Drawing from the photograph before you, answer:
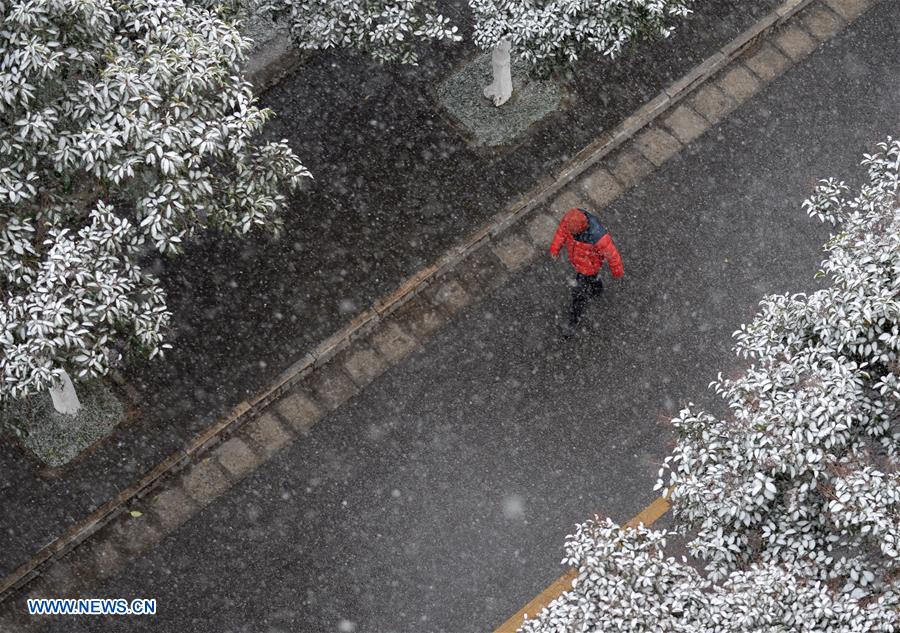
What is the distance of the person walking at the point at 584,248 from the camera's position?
1141 cm

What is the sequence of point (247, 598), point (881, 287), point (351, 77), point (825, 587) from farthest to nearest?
point (351, 77) → point (247, 598) → point (881, 287) → point (825, 587)

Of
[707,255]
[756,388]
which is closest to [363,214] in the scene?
[707,255]

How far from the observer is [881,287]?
816 centimetres

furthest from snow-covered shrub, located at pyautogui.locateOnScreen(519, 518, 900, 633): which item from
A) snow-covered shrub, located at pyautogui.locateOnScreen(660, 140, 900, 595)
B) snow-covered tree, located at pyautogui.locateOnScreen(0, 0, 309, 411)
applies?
snow-covered tree, located at pyautogui.locateOnScreen(0, 0, 309, 411)

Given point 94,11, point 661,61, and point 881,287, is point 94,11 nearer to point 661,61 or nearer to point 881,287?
point 881,287

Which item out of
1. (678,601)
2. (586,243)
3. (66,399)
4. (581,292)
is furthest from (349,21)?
(678,601)

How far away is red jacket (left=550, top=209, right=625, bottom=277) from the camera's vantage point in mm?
11391

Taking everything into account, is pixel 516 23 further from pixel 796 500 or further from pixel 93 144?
pixel 796 500

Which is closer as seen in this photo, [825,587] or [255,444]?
[825,587]

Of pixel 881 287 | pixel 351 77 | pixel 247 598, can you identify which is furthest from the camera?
pixel 351 77

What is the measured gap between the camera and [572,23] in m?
10.8

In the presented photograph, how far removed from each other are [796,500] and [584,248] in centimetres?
430

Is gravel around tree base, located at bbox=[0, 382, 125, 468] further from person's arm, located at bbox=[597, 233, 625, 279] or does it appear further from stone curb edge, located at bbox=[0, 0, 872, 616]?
person's arm, located at bbox=[597, 233, 625, 279]

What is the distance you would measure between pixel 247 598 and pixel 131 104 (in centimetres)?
504
